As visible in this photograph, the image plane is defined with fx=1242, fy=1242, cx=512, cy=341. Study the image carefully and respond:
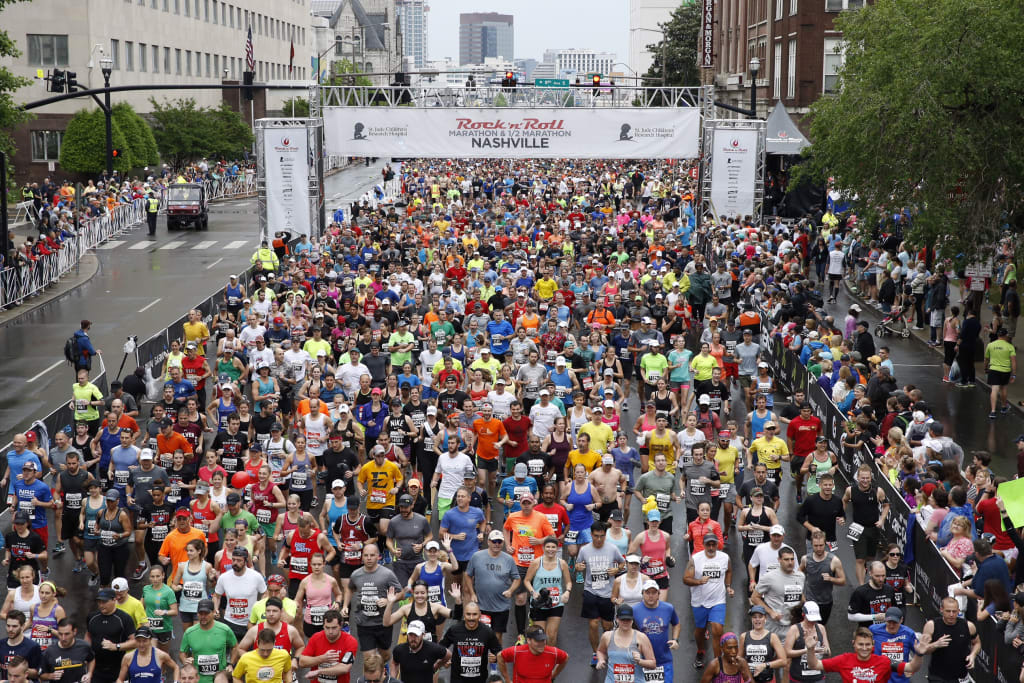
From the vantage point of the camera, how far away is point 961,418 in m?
20.0

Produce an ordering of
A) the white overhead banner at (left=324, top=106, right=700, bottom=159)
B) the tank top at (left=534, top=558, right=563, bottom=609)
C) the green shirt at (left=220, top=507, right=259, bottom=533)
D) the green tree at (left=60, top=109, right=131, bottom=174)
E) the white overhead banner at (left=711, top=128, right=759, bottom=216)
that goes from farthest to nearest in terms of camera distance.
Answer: the green tree at (left=60, top=109, right=131, bottom=174)
the white overhead banner at (left=324, top=106, right=700, bottom=159)
the white overhead banner at (left=711, top=128, right=759, bottom=216)
the green shirt at (left=220, top=507, right=259, bottom=533)
the tank top at (left=534, top=558, right=563, bottom=609)

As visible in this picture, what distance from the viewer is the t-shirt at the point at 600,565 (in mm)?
10922

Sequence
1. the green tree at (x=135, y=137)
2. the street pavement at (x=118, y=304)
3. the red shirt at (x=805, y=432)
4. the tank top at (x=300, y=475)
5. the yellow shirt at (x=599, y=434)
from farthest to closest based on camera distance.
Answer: the green tree at (x=135, y=137) < the street pavement at (x=118, y=304) < the red shirt at (x=805, y=432) < the yellow shirt at (x=599, y=434) < the tank top at (x=300, y=475)

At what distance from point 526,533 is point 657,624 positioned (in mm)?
1831

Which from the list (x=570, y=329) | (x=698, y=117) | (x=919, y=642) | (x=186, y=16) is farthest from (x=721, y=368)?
(x=186, y=16)

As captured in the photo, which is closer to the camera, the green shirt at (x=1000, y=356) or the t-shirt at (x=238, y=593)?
the t-shirt at (x=238, y=593)

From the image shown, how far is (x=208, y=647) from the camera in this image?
31.6 feet

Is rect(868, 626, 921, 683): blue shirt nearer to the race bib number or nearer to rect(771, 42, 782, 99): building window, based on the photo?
the race bib number

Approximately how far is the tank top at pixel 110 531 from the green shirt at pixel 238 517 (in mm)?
1156

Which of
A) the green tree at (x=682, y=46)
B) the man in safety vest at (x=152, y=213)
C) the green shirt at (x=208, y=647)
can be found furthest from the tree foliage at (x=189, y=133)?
the green shirt at (x=208, y=647)

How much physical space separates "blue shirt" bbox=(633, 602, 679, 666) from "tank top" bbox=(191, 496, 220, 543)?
436 cm

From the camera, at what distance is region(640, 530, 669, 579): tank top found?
437 inches

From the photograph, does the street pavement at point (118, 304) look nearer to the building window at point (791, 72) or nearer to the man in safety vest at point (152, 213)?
the man in safety vest at point (152, 213)

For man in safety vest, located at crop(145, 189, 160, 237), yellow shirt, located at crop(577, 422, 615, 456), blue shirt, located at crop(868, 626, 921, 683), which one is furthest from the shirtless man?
man in safety vest, located at crop(145, 189, 160, 237)
